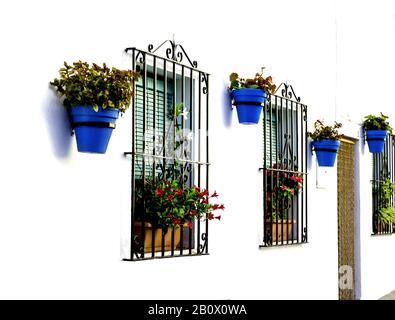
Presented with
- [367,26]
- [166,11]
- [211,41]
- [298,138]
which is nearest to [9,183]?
[166,11]

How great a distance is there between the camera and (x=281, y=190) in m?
7.41

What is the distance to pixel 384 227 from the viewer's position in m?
10.8

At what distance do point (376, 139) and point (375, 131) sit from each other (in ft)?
0.39

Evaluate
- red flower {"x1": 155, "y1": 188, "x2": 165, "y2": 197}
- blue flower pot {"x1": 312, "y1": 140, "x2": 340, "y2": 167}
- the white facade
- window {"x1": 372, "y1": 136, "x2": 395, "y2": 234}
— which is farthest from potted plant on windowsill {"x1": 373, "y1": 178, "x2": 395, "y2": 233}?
red flower {"x1": 155, "y1": 188, "x2": 165, "y2": 197}

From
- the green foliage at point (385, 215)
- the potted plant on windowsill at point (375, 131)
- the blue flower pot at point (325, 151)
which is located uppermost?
the potted plant on windowsill at point (375, 131)

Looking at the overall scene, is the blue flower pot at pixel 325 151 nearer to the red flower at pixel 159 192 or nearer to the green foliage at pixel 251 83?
the green foliage at pixel 251 83

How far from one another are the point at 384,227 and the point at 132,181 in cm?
650

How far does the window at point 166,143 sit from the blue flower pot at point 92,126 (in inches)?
23.9

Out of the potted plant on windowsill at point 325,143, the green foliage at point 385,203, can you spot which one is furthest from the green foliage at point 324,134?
the green foliage at point 385,203

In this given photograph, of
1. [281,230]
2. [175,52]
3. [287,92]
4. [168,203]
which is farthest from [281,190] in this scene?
[168,203]

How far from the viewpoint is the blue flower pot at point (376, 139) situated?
997 cm

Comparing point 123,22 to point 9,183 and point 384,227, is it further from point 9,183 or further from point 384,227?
point 384,227

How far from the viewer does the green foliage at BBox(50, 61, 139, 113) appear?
446cm

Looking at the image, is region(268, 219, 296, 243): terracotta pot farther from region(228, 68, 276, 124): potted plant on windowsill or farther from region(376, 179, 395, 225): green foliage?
region(376, 179, 395, 225): green foliage
